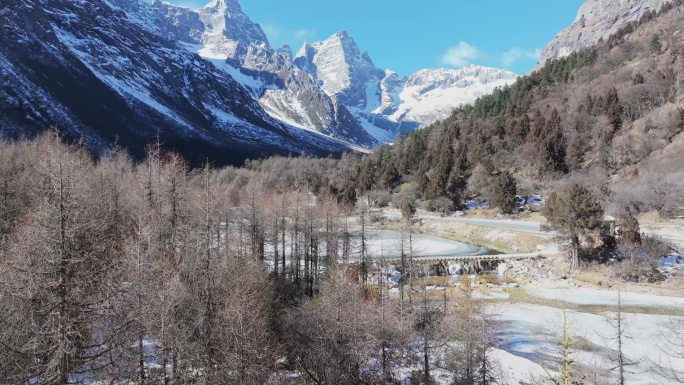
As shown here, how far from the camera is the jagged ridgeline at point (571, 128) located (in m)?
60.6

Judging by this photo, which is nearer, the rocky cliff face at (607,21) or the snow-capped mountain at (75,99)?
the snow-capped mountain at (75,99)

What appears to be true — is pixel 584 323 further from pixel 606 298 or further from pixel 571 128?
pixel 571 128

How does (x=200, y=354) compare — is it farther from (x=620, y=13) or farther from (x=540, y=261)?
(x=620, y=13)

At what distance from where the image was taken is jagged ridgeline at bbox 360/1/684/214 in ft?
199

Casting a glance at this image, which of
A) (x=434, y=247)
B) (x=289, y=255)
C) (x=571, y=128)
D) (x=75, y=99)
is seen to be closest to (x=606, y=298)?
(x=434, y=247)

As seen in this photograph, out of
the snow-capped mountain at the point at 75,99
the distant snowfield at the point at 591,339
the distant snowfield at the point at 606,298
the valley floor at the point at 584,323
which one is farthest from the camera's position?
the snow-capped mountain at the point at 75,99

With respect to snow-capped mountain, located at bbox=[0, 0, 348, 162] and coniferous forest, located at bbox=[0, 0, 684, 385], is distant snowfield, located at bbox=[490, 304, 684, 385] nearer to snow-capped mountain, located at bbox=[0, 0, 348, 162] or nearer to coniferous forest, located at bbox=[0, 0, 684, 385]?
coniferous forest, located at bbox=[0, 0, 684, 385]

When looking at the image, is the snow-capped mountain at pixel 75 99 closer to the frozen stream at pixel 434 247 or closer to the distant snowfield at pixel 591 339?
the frozen stream at pixel 434 247

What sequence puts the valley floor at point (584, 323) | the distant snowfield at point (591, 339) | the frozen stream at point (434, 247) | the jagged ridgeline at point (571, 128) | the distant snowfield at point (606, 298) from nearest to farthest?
the valley floor at point (584, 323), the distant snowfield at point (591, 339), the distant snowfield at point (606, 298), the frozen stream at point (434, 247), the jagged ridgeline at point (571, 128)

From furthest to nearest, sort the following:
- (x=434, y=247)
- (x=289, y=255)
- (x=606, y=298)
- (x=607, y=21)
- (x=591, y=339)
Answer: (x=607, y=21), (x=434, y=247), (x=289, y=255), (x=606, y=298), (x=591, y=339)

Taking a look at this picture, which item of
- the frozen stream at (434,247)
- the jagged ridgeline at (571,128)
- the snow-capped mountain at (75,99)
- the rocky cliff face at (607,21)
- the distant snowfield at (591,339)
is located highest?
the rocky cliff face at (607,21)

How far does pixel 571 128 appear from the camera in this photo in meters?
74.9

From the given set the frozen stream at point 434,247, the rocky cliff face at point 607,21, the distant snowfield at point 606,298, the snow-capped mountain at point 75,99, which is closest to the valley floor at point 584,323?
the distant snowfield at point 606,298

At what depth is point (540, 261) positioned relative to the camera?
38375 mm
